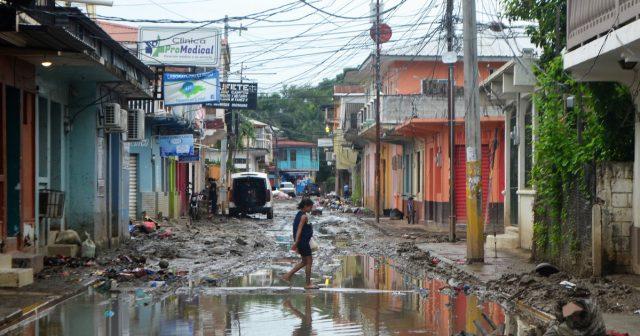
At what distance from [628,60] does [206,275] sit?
8.49 meters

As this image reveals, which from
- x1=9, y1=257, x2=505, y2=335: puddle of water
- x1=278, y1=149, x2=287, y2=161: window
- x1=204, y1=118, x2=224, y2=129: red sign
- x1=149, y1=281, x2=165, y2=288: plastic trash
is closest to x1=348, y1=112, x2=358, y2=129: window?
x1=204, y1=118, x2=224, y2=129: red sign

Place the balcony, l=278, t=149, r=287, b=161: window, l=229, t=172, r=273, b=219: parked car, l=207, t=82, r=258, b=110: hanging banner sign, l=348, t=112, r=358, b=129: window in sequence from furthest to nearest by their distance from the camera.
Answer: l=278, t=149, r=287, b=161: window < l=348, t=112, r=358, b=129: window < l=207, t=82, r=258, b=110: hanging banner sign < l=229, t=172, r=273, b=219: parked car < the balcony

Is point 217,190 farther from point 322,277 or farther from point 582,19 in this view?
point 582,19

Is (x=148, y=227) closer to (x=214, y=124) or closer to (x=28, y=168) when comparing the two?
(x=28, y=168)

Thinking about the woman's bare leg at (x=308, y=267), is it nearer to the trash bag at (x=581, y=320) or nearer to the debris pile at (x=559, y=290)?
the debris pile at (x=559, y=290)

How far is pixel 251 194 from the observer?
43031 mm

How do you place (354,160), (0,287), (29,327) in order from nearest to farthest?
(29,327) < (0,287) < (354,160)

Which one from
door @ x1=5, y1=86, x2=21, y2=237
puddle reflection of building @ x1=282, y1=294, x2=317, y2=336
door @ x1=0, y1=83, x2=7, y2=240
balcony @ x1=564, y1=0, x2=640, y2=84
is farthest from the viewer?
door @ x1=5, y1=86, x2=21, y2=237

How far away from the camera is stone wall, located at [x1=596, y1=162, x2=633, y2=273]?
13680mm

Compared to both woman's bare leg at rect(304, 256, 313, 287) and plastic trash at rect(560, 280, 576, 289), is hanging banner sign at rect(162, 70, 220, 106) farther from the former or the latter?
plastic trash at rect(560, 280, 576, 289)

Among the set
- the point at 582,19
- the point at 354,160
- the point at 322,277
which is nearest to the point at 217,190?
the point at 354,160

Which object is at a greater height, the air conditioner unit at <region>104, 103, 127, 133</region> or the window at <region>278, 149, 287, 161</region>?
the window at <region>278, 149, 287, 161</region>

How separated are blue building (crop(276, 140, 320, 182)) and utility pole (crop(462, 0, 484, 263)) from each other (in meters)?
103

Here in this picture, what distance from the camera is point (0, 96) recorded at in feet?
49.5
